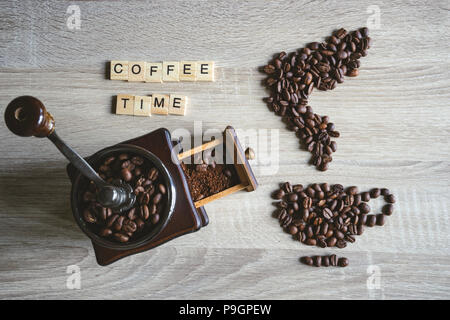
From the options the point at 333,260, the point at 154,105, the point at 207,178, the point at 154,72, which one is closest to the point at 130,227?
the point at 207,178

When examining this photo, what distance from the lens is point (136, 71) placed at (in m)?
1.39

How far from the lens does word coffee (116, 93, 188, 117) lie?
1380 mm

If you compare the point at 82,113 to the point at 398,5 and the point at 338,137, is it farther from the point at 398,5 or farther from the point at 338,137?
the point at 398,5

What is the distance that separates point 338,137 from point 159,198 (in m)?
0.70

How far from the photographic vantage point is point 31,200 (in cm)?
140

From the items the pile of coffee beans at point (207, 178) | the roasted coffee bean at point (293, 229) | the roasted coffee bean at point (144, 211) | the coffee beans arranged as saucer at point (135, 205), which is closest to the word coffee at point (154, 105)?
the pile of coffee beans at point (207, 178)

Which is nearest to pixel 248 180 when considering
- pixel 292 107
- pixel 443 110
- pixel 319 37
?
pixel 292 107

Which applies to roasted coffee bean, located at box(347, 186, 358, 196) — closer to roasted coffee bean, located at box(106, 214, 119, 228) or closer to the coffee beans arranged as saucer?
the coffee beans arranged as saucer

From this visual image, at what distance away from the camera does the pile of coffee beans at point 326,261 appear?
1.34 m

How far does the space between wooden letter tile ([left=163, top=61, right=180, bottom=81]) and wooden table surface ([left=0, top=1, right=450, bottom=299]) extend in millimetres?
27

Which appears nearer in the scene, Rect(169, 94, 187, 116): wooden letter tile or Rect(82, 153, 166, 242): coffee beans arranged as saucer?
Rect(82, 153, 166, 242): coffee beans arranged as saucer

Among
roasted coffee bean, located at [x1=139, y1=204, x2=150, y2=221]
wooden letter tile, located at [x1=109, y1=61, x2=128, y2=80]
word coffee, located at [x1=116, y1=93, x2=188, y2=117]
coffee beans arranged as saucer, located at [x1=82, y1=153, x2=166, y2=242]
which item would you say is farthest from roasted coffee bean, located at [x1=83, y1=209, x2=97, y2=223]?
wooden letter tile, located at [x1=109, y1=61, x2=128, y2=80]

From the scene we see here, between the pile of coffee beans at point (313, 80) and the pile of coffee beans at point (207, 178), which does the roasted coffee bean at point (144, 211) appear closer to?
the pile of coffee beans at point (207, 178)

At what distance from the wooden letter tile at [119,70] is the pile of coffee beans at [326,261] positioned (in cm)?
93
